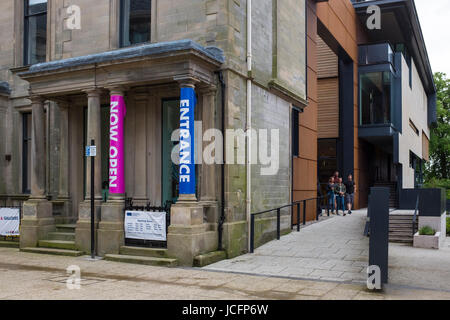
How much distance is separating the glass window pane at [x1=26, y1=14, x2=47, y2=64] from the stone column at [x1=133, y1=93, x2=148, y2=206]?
4.78 m

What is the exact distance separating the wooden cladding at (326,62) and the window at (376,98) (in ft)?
5.91

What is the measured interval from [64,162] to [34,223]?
2049 mm

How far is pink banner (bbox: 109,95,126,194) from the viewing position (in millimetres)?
12156

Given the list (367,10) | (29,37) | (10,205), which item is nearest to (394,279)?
(10,205)

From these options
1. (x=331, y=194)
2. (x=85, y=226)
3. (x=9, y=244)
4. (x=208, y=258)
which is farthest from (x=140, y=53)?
(x=331, y=194)

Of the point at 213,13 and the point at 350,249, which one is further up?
the point at 213,13

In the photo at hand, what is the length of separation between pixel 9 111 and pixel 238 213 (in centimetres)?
904

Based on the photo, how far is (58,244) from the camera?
12.8 metres

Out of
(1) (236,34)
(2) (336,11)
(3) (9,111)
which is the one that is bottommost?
(3) (9,111)

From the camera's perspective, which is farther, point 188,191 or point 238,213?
point 238,213

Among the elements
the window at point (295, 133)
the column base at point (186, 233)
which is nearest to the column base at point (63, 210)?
the column base at point (186, 233)
